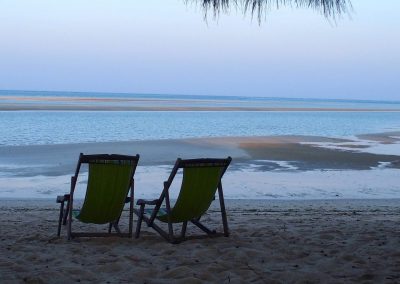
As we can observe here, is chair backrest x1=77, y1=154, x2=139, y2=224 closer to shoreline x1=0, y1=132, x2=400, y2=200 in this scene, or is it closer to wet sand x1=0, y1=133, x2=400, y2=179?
shoreline x1=0, y1=132, x2=400, y2=200

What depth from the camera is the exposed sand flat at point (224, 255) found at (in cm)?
363

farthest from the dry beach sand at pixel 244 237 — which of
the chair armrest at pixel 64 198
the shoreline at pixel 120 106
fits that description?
the shoreline at pixel 120 106

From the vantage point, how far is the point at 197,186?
15.6 feet

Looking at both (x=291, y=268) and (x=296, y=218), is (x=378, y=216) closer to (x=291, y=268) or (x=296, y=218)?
(x=296, y=218)

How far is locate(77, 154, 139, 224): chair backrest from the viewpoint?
15.5ft

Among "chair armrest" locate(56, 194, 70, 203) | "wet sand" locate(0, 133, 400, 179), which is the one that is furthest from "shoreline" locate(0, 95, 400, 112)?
"chair armrest" locate(56, 194, 70, 203)

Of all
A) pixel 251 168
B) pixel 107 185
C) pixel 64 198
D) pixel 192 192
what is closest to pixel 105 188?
pixel 107 185

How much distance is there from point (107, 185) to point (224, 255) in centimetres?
121

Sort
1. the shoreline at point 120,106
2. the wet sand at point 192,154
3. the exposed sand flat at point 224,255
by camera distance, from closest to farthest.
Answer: the exposed sand flat at point 224,255, the wet sand at point 192,154, the shoreline at point 120,106

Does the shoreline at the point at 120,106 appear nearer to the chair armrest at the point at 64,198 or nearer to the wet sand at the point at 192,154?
the wet sand at the point at 192,154

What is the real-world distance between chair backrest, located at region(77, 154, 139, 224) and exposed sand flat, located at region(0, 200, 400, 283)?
0.80 feet

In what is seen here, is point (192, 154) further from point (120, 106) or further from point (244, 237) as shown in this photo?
point (120, 106)

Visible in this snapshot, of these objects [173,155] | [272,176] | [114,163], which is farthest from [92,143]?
[114,163]

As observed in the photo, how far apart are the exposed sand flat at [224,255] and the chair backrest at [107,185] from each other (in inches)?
9.7
